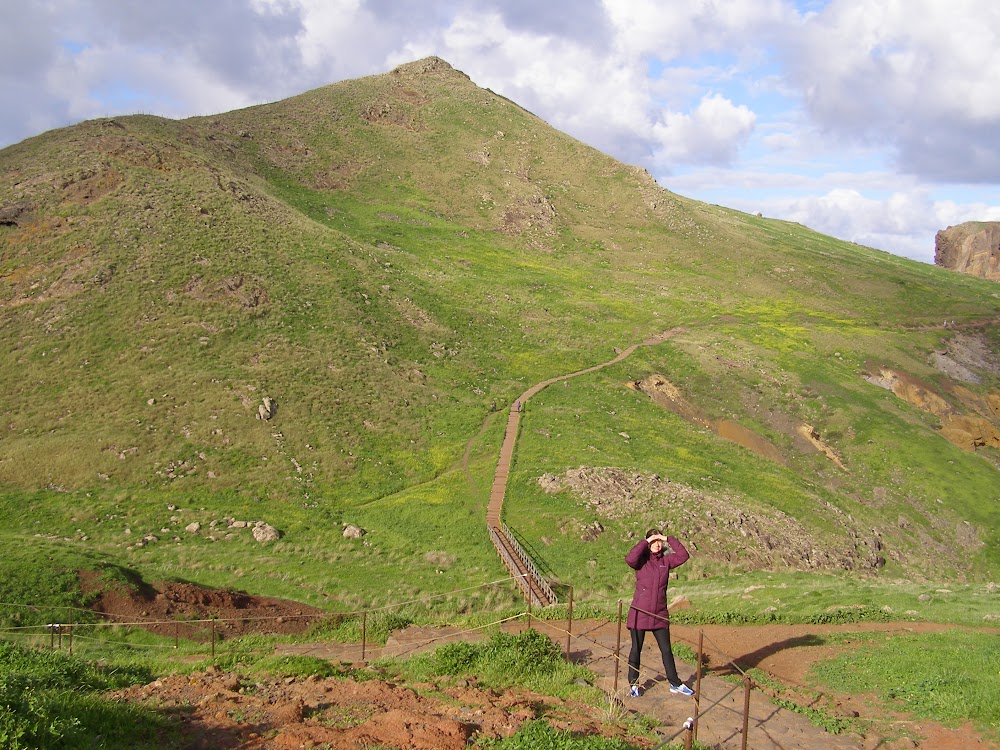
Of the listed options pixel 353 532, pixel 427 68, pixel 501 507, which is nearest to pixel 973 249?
Answer: pixel 427 68

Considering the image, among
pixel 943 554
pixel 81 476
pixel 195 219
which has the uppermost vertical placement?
pixel 195 219

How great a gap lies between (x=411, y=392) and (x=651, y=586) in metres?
41.3

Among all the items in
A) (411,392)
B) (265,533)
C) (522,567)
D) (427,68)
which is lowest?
(522,567)

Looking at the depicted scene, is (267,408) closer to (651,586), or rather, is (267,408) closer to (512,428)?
(512,428)

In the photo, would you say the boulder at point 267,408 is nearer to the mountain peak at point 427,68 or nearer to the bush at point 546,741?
the bush at point 546,741

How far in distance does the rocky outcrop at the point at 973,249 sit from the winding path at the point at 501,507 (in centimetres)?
13896

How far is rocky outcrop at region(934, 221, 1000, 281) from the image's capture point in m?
162

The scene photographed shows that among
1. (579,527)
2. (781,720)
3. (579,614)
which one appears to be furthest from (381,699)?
(579,527)

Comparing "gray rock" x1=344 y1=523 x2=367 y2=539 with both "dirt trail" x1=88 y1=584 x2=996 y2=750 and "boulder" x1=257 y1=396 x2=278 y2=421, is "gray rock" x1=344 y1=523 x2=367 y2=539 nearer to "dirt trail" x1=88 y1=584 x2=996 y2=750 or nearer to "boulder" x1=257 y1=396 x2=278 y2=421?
"boulder" x1=257 y1=396 x2=278 y2=421

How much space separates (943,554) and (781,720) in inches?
1707

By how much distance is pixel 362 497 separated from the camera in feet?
142

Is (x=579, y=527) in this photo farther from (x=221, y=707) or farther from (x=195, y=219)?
(x=195, y=219)

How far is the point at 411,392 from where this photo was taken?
5531 cm

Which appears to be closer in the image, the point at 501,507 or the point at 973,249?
the point at 501,507
